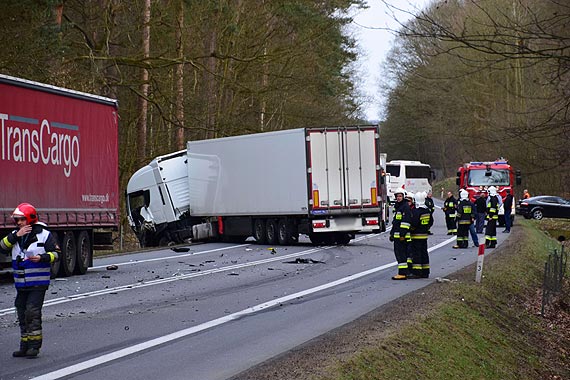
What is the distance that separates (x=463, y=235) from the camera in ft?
92.3

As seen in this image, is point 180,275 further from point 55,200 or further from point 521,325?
point 521,325

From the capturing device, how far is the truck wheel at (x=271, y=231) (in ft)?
103

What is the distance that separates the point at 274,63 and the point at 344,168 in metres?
11.0

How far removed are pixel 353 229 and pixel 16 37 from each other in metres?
11.1

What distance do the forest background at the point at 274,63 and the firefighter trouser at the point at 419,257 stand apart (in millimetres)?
2014

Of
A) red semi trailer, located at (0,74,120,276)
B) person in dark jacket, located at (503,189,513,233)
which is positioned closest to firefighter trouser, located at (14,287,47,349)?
red semi trailer, located at (0,74,120,276)

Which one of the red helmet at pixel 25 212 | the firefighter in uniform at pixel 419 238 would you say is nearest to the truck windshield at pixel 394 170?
→ the firefighter in uniform at pixel 419 238

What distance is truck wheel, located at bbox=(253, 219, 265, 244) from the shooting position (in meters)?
31.9

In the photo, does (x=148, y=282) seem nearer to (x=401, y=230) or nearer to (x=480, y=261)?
(x=401, y=230)

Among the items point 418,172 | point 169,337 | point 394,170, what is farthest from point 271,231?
point 418,172

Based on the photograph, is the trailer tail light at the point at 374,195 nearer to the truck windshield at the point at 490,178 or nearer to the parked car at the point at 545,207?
the truck windshield at the point at 490,178

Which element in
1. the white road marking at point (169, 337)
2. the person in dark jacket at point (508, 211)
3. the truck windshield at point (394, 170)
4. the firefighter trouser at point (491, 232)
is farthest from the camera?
the truck windshield at point (394, 170)

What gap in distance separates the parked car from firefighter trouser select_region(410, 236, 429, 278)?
35235mm

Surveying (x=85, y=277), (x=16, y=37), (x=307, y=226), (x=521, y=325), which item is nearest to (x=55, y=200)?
(x=85, y=277)
